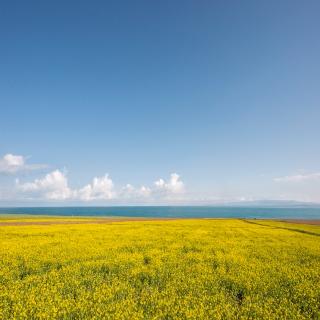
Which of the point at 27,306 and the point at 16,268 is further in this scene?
the point at 16,268

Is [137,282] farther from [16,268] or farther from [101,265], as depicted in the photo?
[16,268]

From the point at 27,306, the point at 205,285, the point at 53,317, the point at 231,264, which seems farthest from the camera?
the point at 231,264

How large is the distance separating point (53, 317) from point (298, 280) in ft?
41.8

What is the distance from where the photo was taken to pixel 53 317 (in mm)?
10117

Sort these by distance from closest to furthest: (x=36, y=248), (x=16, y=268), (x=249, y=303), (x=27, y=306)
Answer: (x=27, y=306)
(x=249, y=303)
(x=16, y=268)
(x=36, y=248)

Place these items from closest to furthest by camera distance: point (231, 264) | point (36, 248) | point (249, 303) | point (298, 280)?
point (249, 303) → point (298, 280) → point (231, 264) → point (36, 248)

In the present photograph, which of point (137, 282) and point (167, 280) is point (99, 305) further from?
point (167, 280)

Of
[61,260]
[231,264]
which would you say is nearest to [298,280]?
[231,264]

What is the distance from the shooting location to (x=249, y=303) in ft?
38.8

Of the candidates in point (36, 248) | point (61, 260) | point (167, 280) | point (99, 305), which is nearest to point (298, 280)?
point (167, 280)

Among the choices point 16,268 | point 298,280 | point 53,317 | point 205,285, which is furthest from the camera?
point 16,268

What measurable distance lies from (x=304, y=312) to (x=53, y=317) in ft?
32.6

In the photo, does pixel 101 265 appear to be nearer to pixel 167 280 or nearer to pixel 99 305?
pixel 167 280

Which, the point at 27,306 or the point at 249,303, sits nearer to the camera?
the point at 27,306
